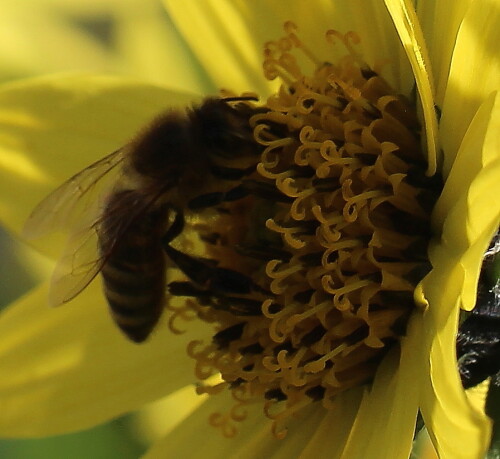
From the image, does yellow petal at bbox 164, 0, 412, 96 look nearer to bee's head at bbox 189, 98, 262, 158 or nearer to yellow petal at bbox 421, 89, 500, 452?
bee's head at bbox 189, 98, 262, 158

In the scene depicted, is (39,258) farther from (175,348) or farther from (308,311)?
(308,311)

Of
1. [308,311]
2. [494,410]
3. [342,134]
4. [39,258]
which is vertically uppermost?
[39,258]

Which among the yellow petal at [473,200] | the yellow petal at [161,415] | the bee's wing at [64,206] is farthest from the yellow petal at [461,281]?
the yellow petal at [161,415]

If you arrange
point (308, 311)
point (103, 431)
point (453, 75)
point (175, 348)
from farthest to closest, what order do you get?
1. point (103, 431)
2. point (175, 348)
3. point (308, 311)
4. point (453, 75)

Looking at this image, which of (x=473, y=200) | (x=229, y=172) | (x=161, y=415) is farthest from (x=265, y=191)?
(x=161, y=415)

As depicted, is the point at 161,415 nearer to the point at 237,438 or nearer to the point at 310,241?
the point at 237,438

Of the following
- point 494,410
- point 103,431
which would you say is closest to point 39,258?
point 103,431

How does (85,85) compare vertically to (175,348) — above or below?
above
